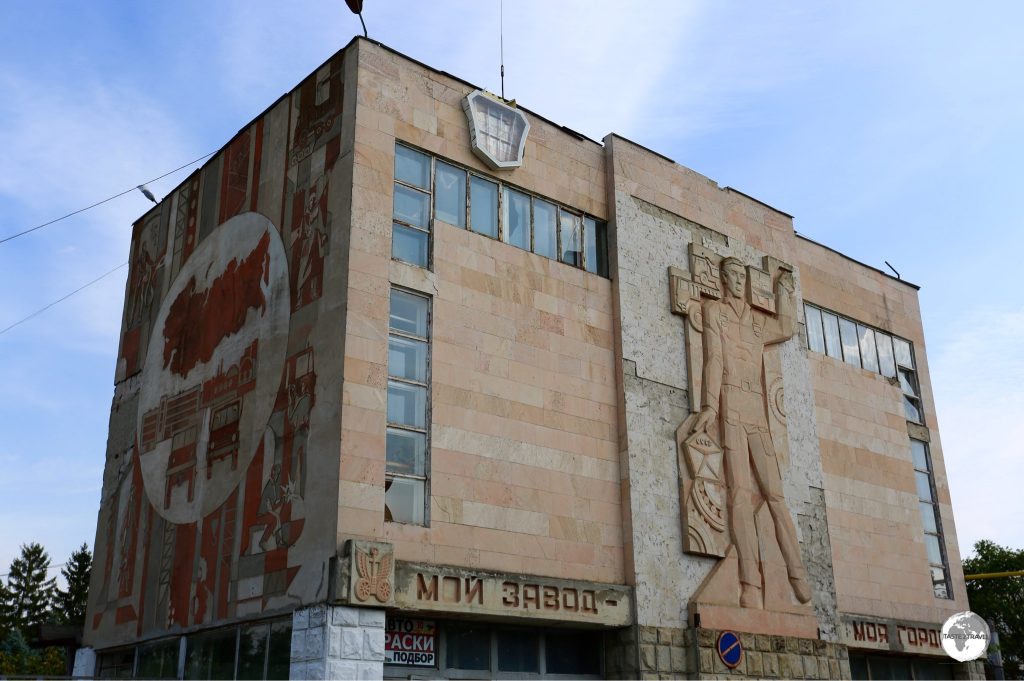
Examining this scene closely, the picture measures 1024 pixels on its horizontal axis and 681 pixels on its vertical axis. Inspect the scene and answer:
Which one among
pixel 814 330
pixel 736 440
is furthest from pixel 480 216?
pixel 814 330

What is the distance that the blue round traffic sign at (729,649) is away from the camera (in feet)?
59.4

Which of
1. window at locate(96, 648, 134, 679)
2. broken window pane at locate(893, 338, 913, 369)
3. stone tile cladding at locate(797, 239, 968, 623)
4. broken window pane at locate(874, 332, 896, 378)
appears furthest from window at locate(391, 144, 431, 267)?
broken window pane at locate(893, 338, 913, 369)

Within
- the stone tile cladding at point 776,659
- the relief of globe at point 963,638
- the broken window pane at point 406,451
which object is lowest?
the stone tile cladding at point 776,659

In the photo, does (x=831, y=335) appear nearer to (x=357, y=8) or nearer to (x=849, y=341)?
(x=849, y=341)

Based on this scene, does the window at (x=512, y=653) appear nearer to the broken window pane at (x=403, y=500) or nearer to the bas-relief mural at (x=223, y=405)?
the broken window pane at (x=403, y=500)

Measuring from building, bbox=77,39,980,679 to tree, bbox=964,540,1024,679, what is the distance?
35.9m

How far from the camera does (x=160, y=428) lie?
2012cm

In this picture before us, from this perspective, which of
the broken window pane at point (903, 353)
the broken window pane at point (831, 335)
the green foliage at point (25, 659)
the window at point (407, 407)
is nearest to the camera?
the window at point (407, 407)

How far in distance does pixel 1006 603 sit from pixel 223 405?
162ft

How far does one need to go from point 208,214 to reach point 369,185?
548 cm

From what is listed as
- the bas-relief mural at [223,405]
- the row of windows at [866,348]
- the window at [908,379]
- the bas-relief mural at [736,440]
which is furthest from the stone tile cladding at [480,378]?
the window at [908,379]

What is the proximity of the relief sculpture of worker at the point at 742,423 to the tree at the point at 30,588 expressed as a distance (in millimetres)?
68613

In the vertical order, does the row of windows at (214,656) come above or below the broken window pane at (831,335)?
below

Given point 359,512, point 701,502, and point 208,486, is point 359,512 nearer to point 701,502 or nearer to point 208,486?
point 208,486
